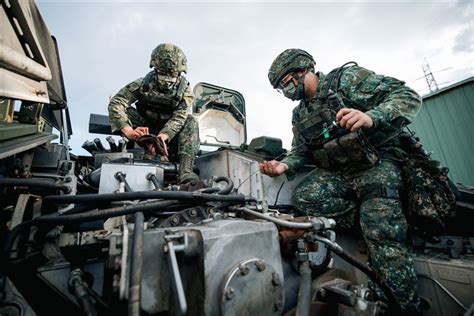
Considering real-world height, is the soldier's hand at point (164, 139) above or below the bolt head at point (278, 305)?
above

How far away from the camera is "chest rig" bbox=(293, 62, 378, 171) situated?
6.28ft

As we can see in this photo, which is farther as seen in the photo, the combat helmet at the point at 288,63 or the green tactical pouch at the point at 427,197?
the combat helmet at the point at 288,63

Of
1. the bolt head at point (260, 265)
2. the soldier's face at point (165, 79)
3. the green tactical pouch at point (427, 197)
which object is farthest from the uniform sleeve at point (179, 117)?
the green tactical pouch at point (427, 197)

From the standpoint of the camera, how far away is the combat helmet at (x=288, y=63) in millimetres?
2479

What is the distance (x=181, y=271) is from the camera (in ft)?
2.48

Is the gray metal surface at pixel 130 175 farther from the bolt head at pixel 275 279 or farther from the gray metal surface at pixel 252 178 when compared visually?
the bolt head at pixel 275 279

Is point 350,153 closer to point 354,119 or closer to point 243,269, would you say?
point 354,119

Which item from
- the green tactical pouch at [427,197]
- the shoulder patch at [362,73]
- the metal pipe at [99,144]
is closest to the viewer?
the green tactical pouch at [427,197]

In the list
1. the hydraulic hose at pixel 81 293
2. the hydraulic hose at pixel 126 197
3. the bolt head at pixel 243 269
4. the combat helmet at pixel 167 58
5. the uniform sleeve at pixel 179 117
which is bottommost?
the hydraulic hose at pixel 81 293

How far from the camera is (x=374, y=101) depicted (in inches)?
83.0

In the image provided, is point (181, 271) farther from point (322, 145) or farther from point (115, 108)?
point (115, 108)

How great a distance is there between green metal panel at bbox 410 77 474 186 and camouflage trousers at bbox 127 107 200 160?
17.5 ft

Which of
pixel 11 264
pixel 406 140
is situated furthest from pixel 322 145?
pixel 11 264

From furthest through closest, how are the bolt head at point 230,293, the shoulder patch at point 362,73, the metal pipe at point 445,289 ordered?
the shoulder patch at point 362,73 → the metal pipe at point 445,289 → the bolt head at point 230,293
